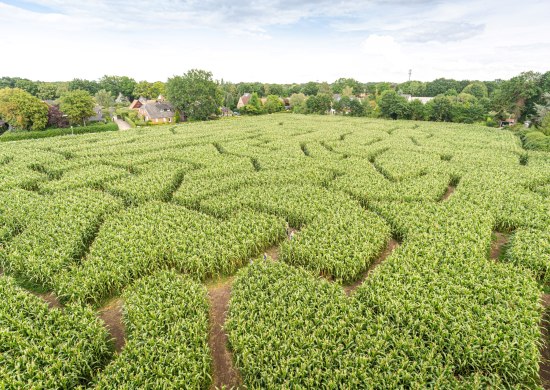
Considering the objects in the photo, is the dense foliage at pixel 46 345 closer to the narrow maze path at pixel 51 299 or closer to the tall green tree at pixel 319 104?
the narrow maze path at pixel 51 299

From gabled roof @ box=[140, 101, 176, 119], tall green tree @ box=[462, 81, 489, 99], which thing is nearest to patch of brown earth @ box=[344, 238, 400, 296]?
gabled roof @ box=[140, 101, 176, 119]

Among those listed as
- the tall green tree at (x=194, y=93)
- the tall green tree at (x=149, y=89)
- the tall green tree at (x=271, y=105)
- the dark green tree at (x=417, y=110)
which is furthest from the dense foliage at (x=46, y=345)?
the tall green tree at (x=149, y=89)

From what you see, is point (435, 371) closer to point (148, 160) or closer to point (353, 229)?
point (353, 229)

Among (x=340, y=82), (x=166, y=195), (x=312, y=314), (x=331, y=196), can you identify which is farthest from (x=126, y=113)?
(x=340, y=82)

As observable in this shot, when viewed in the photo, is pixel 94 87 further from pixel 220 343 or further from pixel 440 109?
pixel 220 343

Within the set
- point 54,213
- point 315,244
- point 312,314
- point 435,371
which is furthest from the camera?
point 54,213

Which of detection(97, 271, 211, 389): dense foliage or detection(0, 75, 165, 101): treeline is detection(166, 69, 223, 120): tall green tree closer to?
detection(0, 75, 165, 101): treeline
